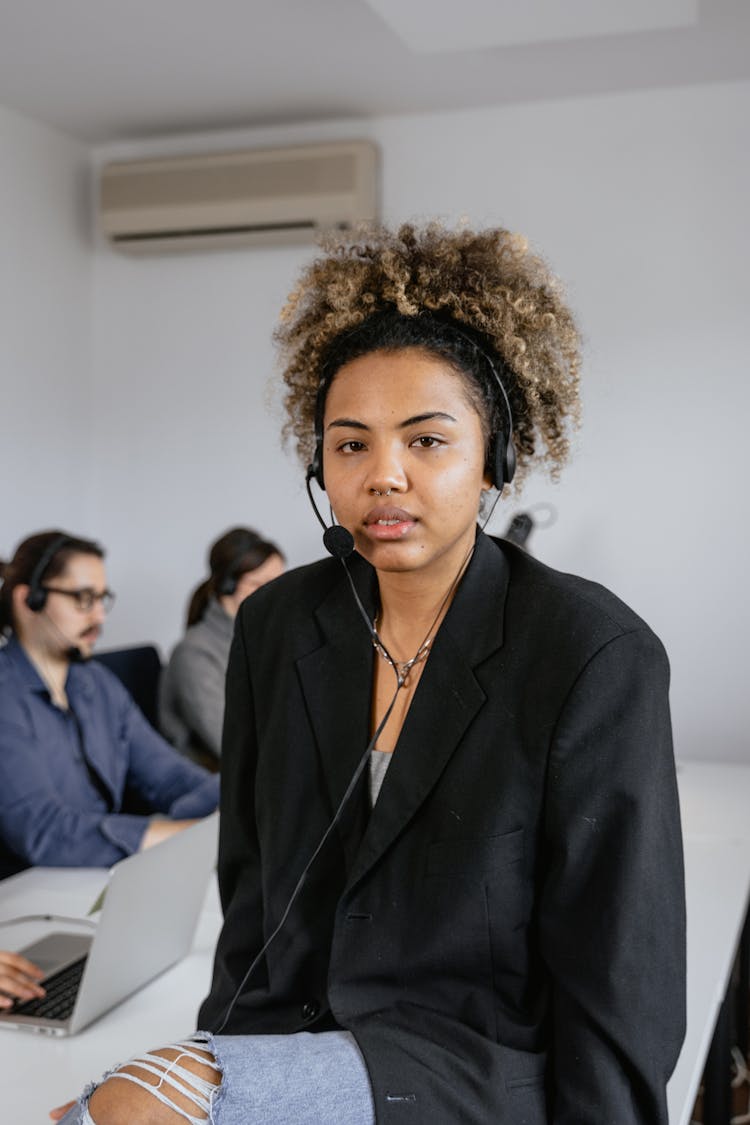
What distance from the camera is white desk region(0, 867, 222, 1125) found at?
46.3 inches

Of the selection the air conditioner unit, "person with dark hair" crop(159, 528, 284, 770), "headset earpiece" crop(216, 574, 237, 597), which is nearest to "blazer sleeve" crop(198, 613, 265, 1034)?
"person with dark hair" crop(159, 528, 284, 770)

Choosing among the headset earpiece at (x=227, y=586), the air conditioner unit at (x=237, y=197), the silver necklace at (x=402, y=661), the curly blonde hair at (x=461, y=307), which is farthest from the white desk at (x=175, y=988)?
the air conditioner unit at (x=237, y=197)

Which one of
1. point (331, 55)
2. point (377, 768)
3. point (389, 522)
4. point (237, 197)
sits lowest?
point (377, 768)

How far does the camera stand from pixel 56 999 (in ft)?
4.49

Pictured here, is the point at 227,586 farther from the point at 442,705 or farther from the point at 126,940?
the point at 442,705

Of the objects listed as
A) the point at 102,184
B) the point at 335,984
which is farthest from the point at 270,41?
the point at 335,984

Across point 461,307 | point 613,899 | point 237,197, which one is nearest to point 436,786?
point 613,899

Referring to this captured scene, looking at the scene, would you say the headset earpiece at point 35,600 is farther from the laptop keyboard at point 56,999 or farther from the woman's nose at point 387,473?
the woman's nose at point 387,473

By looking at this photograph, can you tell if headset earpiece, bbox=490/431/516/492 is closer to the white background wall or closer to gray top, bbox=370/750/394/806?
gray top, bbox=370/750/394/806

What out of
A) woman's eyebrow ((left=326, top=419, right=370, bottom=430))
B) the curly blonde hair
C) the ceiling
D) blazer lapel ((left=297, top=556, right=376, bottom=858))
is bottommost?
blazer lapel ((left=297, top=556, right=376, bottom=858))

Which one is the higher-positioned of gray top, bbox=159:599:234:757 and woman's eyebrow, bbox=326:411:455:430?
woman's eyebrow, bbox=326:411:455:430

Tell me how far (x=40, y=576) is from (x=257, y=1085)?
1618 millimetres

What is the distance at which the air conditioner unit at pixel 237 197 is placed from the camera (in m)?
3.88

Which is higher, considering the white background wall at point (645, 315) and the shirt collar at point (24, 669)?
the white background wall at point (645, 315)
